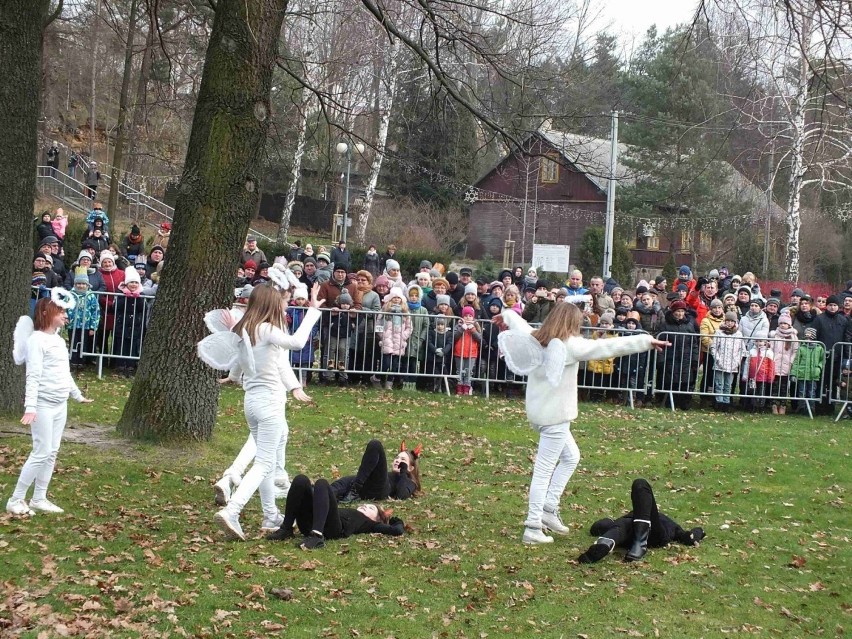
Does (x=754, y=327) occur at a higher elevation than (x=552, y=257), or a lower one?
lower

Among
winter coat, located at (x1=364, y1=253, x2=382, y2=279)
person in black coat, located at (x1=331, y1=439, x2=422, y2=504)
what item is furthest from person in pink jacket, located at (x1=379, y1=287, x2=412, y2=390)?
winter coat, located at (x1=364, y1=253, x2=382, y2=279)

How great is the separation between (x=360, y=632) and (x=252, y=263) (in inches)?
532

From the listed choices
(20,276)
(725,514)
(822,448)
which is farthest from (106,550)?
(822,448)

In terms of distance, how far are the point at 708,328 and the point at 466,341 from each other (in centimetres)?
439

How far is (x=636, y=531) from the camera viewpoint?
8.20m

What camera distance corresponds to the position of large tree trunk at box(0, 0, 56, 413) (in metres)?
11.0

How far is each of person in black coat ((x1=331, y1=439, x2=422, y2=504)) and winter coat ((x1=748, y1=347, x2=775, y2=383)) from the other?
953 cm

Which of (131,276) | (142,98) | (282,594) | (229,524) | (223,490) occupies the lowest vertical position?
(282,594)

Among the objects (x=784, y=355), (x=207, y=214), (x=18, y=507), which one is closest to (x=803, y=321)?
(x=784, y=355)

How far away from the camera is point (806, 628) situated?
6918 mm

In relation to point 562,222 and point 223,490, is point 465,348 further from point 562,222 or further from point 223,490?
point 562,222

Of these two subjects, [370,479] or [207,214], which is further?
[207,214]

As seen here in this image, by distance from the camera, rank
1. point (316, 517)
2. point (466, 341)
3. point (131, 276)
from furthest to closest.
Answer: point (466, 341) → point (131, 276) → point (316, 517)

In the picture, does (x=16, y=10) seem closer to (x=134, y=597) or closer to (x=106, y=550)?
(x=106, y=550)
